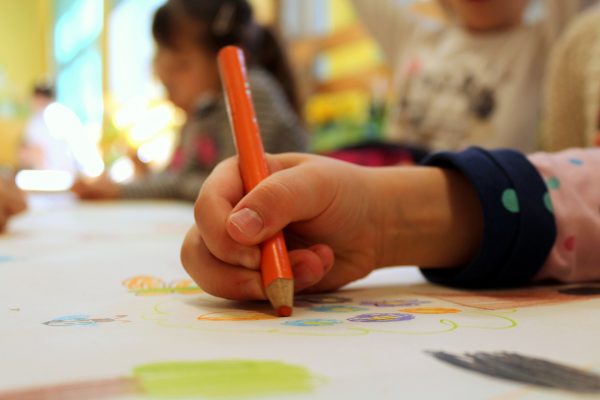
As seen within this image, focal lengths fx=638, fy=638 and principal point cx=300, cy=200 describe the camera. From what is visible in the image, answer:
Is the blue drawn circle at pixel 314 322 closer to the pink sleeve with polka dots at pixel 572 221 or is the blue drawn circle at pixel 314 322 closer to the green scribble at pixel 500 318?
the green scribble at pixel 500 318

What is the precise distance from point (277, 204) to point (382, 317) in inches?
2.8

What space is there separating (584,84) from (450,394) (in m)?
0.70

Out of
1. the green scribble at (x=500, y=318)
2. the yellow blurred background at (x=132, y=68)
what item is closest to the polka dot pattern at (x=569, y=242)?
the green scribble at (x=500, y=318)

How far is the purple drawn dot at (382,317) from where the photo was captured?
281mm

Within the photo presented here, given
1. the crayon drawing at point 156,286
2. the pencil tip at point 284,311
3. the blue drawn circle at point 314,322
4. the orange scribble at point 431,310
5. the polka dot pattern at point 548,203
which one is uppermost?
the polka dot pattern at point 548,203

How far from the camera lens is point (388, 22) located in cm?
126

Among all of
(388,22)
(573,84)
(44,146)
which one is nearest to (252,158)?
(573,84)

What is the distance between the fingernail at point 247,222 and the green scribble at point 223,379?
86 millimetres

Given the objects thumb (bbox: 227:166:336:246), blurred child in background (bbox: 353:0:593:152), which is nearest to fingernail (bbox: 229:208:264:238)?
thumb (bbox: 227:166:336:246)

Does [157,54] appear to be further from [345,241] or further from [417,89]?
[345,241]

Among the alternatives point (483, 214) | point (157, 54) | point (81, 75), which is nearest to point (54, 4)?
point (81, 75)

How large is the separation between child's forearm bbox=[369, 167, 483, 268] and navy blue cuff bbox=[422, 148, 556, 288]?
0.02m

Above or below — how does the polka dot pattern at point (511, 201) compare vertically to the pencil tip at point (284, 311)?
above

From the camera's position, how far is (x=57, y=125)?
3320 mm
